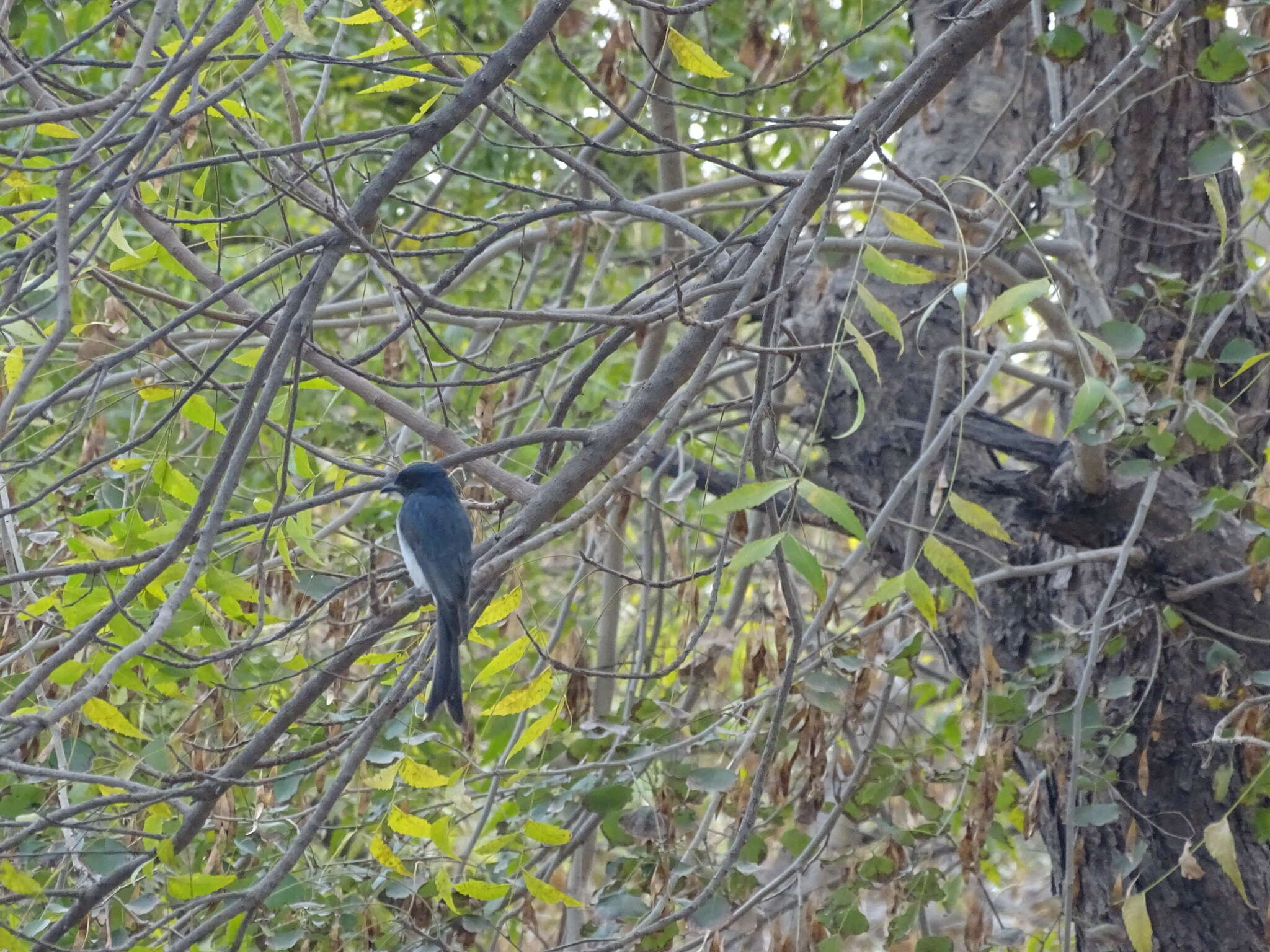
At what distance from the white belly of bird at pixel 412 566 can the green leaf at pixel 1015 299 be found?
1.48m

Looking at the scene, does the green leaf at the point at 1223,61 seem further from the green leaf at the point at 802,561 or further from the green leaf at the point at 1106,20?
Answer: the green leaf at the point at 802,561

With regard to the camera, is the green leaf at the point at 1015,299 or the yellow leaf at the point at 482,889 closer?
the green leaf at the point at 1015,299

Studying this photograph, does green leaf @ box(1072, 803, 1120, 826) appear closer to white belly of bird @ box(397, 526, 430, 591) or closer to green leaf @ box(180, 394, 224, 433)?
white belly of bird @ box(397, 526, 430, 591)

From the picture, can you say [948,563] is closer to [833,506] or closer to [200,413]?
[833,506]

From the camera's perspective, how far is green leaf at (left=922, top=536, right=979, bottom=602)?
2.30 meters

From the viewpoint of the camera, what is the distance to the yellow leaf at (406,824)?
277 centimetres

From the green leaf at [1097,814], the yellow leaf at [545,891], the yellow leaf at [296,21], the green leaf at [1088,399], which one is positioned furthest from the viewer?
the green leaf at [1097,814]

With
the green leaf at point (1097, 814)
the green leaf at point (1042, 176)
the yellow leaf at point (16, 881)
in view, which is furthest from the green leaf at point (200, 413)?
the green leaf at point (1097, 814)

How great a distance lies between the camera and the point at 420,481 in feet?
11.9

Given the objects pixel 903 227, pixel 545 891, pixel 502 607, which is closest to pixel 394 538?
pixel 502 607

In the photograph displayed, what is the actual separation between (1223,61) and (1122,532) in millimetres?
1281

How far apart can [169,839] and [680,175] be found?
9.16 feet

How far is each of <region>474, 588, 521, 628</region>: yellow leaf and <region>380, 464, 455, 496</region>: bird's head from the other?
57cm

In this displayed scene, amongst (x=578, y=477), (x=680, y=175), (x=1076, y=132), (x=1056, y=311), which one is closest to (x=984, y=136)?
(x=1076, y=132)
